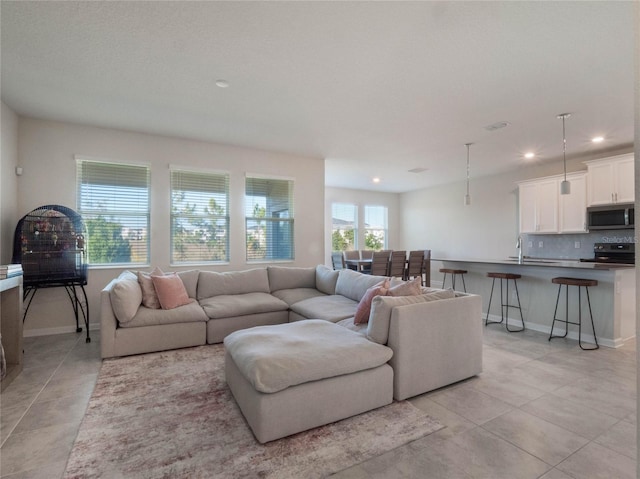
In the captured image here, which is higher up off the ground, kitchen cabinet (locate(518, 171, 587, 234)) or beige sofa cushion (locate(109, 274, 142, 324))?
kitchen cabinet (locate(518, 171, 587, 234))

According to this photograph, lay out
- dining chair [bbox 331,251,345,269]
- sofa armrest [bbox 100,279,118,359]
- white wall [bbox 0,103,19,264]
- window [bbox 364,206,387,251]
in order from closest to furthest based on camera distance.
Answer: sofa armrest [bbox 100,279,118,359], white wall [bbox 0,103,19,264], dining chair [bbox 331,251,345,269], window [bbox 364,206,387,251]

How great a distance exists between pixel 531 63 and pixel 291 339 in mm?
3124

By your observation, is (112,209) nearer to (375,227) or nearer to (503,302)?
(503,302)

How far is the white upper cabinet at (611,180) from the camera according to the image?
4.77 m

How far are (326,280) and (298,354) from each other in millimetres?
2626

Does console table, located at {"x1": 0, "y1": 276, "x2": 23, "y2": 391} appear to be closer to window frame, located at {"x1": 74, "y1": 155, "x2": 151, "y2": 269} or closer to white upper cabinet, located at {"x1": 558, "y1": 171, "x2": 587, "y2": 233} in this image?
window frame, located at {"x1": 74, "y1": 155, "x2": 151, "y2": 269}

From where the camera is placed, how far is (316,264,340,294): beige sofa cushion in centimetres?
460

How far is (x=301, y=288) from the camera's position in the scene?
16.3 ft

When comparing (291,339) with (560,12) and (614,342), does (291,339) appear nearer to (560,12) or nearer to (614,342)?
(560,12)

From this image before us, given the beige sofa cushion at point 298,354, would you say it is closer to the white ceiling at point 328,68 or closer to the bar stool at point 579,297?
the white ceiling at point 328,68

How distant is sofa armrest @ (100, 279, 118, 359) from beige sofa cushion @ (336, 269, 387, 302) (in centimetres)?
268

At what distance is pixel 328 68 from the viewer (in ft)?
9.45

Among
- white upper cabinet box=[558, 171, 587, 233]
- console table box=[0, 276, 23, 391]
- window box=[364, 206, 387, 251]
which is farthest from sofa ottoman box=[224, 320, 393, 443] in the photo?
window box=[364, 206, 387, 251]

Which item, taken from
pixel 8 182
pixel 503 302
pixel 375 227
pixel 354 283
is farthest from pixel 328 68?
pixel 375 227
